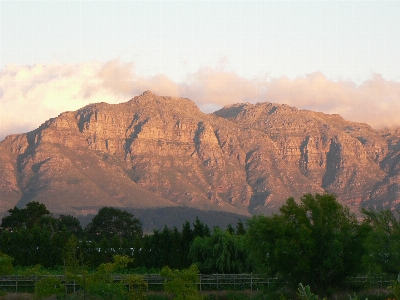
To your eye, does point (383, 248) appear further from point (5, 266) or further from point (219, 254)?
point (5, 266)

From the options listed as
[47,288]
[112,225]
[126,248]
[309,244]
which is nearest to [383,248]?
[309,244]

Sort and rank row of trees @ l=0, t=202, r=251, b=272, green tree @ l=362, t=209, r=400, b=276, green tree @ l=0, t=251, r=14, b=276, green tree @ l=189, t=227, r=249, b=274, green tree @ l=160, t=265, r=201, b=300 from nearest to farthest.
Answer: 1. green tree @ l=160, t=265, r=201, b=300
2. green tree @ l=362, t=209, r=400, b=276
3. green tree @ l=0, t=251, r=14, b=276
4. green tree @ l=189, t=227, r=249, b=274
5. row of trees @ l=0, t=202, r=251, b=272

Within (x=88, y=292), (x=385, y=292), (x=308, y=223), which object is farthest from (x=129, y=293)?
(x=385, y=292)

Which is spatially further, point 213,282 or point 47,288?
point 213,282

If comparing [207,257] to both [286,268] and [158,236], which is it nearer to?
[158,236]

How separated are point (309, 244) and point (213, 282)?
10.3m

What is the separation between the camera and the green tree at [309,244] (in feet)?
193

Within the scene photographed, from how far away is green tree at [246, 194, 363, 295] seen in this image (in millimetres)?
58719

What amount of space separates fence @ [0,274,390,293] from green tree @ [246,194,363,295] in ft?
4.44

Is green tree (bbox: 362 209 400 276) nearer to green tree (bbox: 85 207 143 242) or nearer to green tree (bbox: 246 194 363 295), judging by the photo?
green tree (bbox: 246 194 363 295)

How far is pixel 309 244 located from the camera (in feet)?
193

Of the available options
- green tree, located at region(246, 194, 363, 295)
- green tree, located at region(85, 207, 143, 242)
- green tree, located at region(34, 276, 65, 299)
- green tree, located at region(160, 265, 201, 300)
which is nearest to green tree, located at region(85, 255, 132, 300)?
green tree, located at region(34, 276, 65, 299)

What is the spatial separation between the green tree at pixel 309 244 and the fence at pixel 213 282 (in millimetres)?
1355

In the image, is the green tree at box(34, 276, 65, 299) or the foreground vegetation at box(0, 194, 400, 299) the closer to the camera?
the green tree at box(34, 276, 65, 299)
